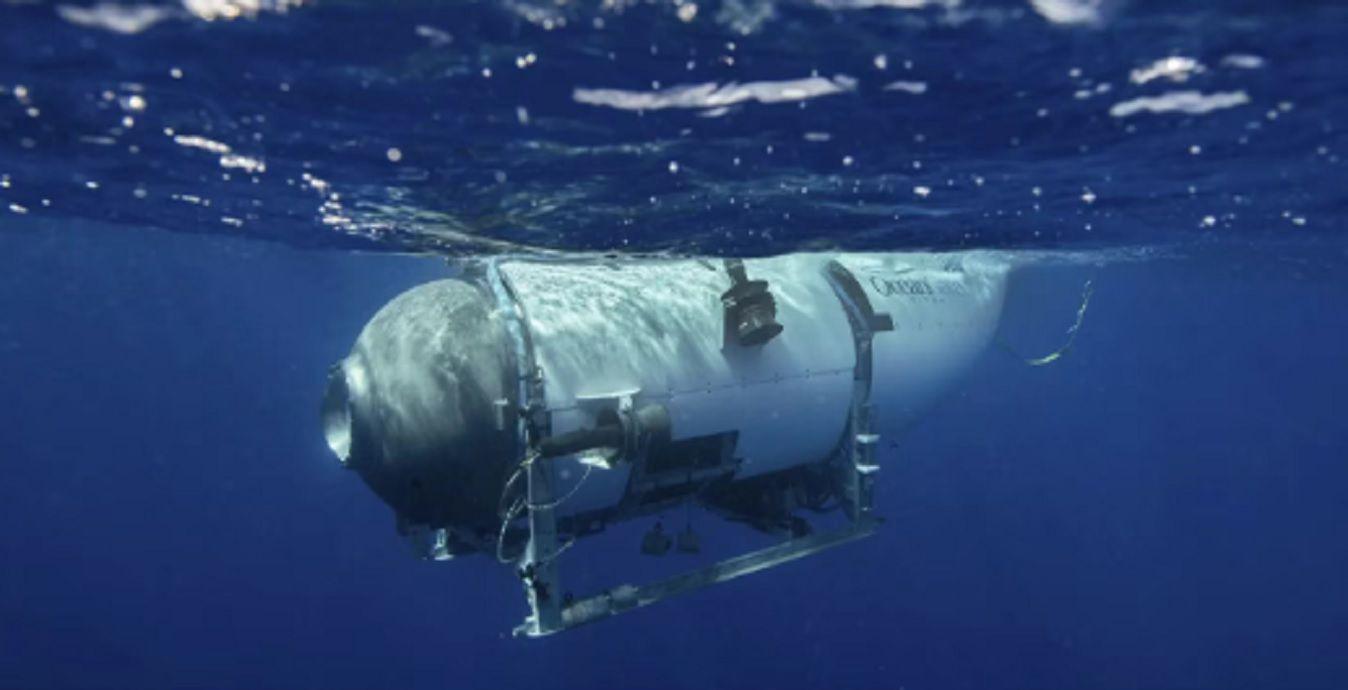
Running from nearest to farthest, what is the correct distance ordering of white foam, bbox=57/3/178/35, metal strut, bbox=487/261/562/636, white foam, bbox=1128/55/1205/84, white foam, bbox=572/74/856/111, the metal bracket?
white foam, bbox=57/3/178/35
white foam, bbox=1128/55/1205/84
white foam, bbox=572/74/856/111
metal strut, bbox=487/261/562/636
the metal bracket

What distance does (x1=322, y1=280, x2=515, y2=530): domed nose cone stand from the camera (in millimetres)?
6113

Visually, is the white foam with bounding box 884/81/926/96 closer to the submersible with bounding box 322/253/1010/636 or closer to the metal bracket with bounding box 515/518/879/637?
the submersible with bounding box 322/253/1010/636

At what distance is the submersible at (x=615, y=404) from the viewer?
20.1ft

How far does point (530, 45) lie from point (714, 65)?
52.4 inches

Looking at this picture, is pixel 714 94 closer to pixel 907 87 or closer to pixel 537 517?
pixel 907 87

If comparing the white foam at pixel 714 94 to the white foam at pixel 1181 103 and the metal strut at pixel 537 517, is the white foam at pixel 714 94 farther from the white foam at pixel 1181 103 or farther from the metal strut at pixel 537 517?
the white foam at pixel 1181 103

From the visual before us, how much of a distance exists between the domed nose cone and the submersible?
0.05ft

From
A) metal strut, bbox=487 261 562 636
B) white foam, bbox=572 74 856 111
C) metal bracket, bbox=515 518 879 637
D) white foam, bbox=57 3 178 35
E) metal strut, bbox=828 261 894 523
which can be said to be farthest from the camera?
metal strut, bbox=828 261 894 523

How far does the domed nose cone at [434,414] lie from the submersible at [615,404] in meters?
A: 0.02

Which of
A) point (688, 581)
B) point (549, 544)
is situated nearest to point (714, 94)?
point (549, 544)

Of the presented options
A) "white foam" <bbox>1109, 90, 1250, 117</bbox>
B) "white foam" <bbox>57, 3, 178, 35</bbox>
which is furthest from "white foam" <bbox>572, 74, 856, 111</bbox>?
"white foam" <bbox>57, 3, 178, 35</bbox>

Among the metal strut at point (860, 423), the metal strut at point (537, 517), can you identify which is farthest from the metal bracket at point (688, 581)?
the metal strut at point (860, 423)

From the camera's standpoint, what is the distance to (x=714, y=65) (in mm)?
5266

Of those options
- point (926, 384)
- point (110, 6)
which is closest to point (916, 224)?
point (926, 384)
